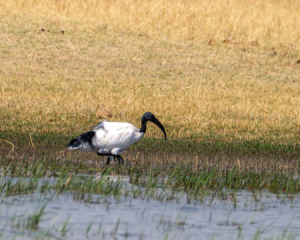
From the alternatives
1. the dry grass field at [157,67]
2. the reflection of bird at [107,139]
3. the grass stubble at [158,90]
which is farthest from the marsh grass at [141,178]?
the dry grass field at [157,67]

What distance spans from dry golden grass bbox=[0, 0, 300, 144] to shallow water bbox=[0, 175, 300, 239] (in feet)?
23.0

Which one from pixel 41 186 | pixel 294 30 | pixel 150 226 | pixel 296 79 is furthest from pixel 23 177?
pixel 294 30

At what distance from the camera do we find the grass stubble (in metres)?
9.50

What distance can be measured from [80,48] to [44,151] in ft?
63.7

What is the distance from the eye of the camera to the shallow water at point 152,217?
6316mm

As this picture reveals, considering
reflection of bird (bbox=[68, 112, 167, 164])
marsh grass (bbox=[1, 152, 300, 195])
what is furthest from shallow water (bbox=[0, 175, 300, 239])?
reflection of bird (bbox=[68, 112, 167, 164])

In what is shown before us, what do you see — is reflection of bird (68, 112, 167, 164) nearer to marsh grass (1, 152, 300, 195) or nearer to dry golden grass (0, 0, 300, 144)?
marsh grass (1, 152, 300, 195)

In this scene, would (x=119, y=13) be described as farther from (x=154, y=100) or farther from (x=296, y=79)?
(x=154, y=100)

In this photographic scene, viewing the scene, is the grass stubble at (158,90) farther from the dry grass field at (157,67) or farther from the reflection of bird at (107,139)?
the reflection of bird at (107,139)

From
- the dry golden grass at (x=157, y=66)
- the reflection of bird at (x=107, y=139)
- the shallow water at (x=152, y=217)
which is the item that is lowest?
the dry golden grass at (x=157, y=66)

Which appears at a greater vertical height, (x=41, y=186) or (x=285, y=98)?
(x=41, y=186)

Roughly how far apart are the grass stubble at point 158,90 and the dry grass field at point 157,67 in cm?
6

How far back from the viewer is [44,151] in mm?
11453

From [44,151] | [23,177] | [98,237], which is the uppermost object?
[98,237]
